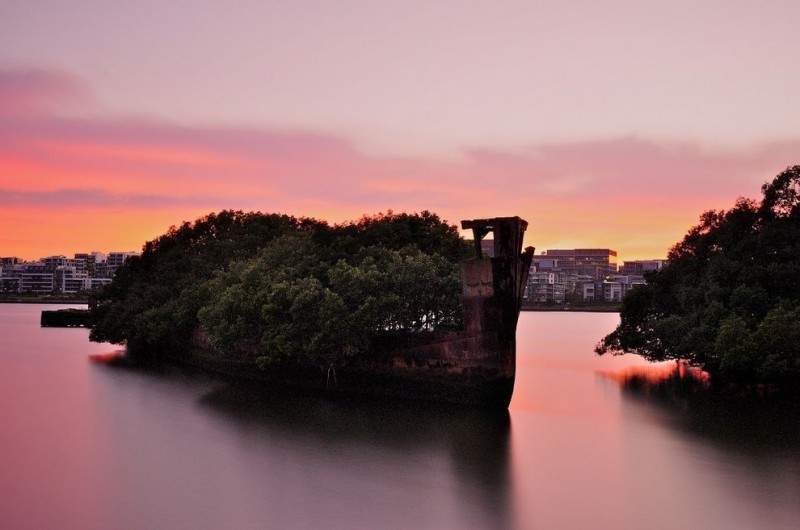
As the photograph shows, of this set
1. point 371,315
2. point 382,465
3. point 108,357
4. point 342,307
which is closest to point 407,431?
point 382,465

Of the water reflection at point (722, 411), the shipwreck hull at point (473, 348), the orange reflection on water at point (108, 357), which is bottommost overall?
the orange reflection on water at point (108, 357)

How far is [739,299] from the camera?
135 ft

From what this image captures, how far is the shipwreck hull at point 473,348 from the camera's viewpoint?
32.1 m

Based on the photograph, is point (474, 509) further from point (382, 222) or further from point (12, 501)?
point (382, 222)

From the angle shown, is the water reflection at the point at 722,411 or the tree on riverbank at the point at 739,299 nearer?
the water reflection at the point at 722,411

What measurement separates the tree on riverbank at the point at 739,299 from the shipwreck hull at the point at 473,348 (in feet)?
42.3

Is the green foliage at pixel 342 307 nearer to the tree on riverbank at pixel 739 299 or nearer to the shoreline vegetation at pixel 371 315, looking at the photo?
the shoreline vegetation at pixel 371 315

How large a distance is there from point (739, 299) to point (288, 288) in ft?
76.2

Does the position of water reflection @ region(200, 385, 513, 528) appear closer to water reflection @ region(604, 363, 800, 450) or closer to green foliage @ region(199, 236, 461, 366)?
green foliage @ region(199, 236, 461, 366)

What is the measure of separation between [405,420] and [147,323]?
105ft

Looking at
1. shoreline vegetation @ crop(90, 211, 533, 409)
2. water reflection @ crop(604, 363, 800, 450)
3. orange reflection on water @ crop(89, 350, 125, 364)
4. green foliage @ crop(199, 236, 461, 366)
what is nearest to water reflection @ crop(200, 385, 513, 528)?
shoreline vegetation @ crop(90, 211, 533, 409)

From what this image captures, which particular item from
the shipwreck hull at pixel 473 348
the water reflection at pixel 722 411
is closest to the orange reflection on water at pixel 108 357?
the shipwreck hull at pixel 473 348

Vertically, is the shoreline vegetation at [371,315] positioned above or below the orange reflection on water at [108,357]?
above

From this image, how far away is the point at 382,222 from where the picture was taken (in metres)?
52.5
